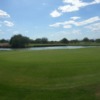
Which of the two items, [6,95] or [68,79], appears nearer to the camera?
[6,95]

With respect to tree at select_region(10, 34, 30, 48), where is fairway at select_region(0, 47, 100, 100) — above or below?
below

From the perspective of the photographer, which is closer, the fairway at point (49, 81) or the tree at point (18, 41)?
the fairway at point (49, 81)

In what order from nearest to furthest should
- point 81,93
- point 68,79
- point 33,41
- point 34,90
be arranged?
1. point 81,93
2. point 34,90
3. point 68,79
4. point 33,41

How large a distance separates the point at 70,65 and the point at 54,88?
255 inches

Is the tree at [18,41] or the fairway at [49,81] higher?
the tree at [18,41]

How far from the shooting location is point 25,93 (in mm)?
10594

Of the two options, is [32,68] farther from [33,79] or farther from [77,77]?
[77,77]

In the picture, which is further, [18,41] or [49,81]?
[18,41]

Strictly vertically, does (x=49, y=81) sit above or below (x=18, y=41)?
below

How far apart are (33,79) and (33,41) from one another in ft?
389

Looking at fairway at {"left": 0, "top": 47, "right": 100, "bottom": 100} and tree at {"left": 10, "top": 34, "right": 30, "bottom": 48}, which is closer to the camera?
fairway at {"left": 0, "top": 47, "right": 100, "bottom": 100}

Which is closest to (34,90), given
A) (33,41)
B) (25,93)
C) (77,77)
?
(25,93)

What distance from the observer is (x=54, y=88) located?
11.5 m

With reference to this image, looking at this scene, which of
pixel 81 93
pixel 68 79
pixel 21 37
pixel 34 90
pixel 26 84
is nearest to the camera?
pixel 81 93
